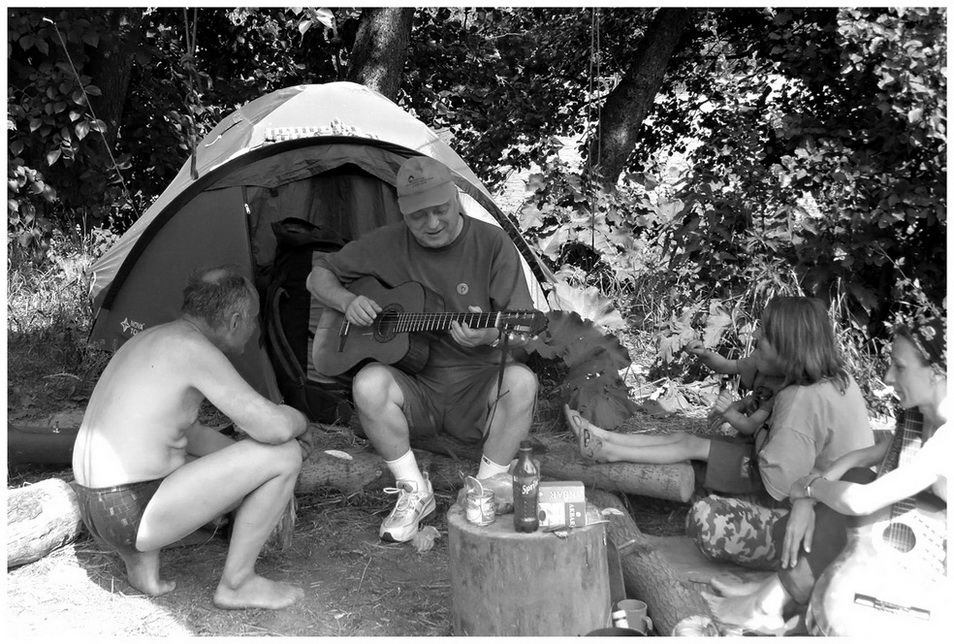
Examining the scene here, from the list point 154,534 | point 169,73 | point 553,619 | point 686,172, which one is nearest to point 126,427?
point 154,534

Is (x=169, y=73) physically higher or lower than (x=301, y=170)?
higher

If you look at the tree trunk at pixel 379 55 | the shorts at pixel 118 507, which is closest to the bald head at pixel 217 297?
the shorts at pixel 118 507

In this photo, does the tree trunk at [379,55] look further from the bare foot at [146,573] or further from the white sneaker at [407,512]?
the bare foot at [146,573]

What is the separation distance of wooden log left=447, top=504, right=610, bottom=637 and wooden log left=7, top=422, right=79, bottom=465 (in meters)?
2.25

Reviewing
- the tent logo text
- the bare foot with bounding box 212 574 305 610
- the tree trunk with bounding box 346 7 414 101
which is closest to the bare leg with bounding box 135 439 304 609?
the bare foot with bounding box 212 574 305 610

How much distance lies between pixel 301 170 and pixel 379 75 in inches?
106

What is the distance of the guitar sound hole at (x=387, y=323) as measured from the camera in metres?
3.95

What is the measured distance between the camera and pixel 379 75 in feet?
24.8

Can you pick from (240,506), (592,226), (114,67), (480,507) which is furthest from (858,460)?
(114,67)

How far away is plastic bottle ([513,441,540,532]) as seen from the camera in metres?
2.76

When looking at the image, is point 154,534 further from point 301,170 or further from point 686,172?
point 686,172

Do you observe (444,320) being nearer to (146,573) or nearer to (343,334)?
(343,334)

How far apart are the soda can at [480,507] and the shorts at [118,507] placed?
3.37 ft

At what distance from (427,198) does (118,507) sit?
1700 millimetres
